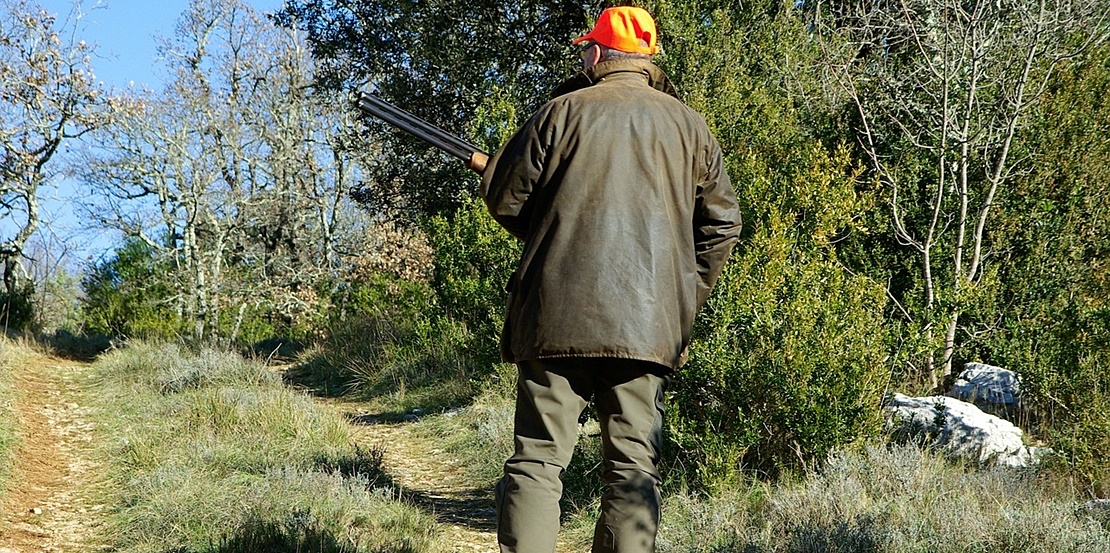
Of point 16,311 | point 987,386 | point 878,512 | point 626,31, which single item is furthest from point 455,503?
point 16,311

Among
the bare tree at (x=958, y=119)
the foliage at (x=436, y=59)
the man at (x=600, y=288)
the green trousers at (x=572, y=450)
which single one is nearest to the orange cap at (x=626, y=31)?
the man at (x=600, y=288)

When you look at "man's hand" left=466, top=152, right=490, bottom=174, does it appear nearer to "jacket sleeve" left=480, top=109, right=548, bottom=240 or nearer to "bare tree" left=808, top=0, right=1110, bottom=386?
"jacket sleeve" left=480, top=109, right=548, bottom=240

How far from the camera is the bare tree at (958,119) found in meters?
7.10

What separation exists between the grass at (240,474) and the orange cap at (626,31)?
2.61 m

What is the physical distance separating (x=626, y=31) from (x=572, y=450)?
1.61 m

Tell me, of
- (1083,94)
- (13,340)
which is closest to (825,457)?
(1083,94)

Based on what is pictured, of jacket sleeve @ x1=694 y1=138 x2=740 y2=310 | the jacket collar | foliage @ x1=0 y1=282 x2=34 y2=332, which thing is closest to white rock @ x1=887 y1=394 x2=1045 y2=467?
jacket sleeve @ x1=694 y1=138 x2=740 y2=310

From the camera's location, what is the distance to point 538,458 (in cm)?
333

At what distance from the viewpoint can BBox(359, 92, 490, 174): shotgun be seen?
13.8 ft

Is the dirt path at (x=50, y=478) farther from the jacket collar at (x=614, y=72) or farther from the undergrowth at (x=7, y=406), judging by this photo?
the jacket collar at (x=614, y=72)

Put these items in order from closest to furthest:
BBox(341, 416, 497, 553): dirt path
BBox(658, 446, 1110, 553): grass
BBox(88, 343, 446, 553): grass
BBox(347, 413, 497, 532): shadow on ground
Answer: BBox(658, 446, 1110, 553): grass → BBox(88, 343, 446, 553): grass → BBox(341, 416, 497, 553): dirt path → BBox(347, 413, 497, 532): shadow on ground

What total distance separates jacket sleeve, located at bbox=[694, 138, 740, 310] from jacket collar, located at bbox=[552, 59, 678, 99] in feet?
1.05

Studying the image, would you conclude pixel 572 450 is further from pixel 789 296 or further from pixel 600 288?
pixel 789 296

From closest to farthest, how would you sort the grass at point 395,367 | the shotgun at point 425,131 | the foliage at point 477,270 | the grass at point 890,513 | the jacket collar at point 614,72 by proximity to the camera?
1. the jacket collar at point 614,72
2. the grass at point 890,513
3. the shotgun at point 425,131
4. the foliage at point 477,270
5. the grass at point 395,367
